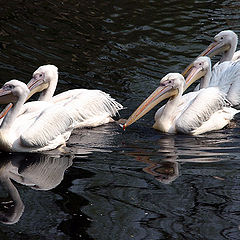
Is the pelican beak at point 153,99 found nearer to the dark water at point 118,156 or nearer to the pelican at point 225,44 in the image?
the dark water at point 118,156

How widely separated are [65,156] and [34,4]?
6095 mm

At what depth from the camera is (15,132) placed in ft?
20.6

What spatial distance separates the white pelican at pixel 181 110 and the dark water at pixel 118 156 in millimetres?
126

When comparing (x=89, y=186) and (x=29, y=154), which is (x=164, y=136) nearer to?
(x=29, y=154)

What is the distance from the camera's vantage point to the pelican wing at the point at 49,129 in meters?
6.14

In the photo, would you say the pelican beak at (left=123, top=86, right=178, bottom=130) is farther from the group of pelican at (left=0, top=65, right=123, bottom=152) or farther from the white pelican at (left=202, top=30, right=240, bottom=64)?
the white pelican at (left=202, top=30, right=240, bottom=64)

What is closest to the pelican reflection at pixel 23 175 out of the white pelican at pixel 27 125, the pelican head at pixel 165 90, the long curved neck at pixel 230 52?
the white pelican at pixel 27 125

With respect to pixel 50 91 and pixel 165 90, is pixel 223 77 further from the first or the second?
pixel 50 91

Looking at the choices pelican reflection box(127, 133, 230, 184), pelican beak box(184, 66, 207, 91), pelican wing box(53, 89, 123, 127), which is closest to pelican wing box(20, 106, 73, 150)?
pelican wing box(53, 89, 123, 127)

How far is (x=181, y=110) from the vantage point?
7.16 meters

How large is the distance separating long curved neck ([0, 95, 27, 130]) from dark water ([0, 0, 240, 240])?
0.30 meters

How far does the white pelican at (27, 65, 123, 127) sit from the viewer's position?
283 inches

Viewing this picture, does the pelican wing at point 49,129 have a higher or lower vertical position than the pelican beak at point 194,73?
lower

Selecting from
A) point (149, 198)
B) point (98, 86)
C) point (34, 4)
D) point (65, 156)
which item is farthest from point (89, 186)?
point (34, 4)
